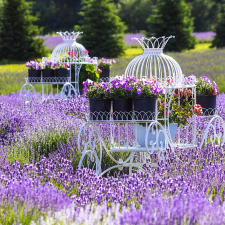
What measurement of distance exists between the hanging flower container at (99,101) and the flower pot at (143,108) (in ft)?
0.93

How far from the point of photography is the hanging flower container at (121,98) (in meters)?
3.72

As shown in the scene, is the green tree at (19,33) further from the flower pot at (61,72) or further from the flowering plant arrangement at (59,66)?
the flower pot at (61,72)

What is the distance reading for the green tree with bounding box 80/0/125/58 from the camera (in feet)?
79.6

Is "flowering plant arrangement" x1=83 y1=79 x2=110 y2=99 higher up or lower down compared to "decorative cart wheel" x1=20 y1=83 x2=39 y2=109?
lower down

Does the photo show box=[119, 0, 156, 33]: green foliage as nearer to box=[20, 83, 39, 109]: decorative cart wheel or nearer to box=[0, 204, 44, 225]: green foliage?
box=[20, 83, 39, 109]: decorative cart wheel

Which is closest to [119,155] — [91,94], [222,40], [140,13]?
[91,94]

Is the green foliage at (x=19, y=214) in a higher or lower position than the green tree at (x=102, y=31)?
lower

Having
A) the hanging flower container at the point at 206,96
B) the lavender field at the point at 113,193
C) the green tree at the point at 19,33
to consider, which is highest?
the green tree at the point at 19,33

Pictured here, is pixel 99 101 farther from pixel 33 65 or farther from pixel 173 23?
pixel 173 23

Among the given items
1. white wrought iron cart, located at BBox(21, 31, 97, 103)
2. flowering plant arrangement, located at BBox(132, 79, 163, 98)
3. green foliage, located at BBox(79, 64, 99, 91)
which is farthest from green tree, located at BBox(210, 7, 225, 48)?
flowering plant arrangement, located at BBox(132, 79, 163, 98)

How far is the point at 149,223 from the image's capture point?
1.98 meters

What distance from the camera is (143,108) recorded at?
3.69 metres

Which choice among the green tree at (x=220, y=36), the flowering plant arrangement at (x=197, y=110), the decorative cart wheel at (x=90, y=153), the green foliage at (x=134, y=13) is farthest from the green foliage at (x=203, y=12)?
the decorative cart wheel at (x=90, y=153)

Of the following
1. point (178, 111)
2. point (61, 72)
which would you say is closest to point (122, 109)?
point (178, 111)
